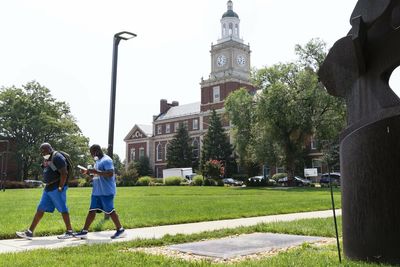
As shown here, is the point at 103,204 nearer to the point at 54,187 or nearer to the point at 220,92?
the point at 54,187

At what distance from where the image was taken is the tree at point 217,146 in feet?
222

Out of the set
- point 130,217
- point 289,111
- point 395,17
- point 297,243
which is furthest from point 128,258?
point 289,111

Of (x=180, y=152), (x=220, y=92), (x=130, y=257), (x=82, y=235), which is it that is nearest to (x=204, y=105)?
(x=220, y=92)

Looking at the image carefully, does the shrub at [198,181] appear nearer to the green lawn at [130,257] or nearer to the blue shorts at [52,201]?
the blue shorts at [52,201]

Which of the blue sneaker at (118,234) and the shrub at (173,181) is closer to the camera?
the blue sneaker at (118,234)

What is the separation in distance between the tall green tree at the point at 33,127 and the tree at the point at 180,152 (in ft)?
48.6

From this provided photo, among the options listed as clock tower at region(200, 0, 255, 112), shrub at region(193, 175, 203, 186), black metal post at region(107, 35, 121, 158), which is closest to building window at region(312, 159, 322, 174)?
clock tower at region(200, 0, 255, 112)

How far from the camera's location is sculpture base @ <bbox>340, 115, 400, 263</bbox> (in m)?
4.93

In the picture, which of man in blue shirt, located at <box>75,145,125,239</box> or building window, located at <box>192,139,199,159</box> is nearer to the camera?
man in blue shirt, located at <box>75,145,125,239</box>

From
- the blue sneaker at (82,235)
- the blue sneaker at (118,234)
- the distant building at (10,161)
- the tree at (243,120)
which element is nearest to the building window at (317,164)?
the tree at (243,120)

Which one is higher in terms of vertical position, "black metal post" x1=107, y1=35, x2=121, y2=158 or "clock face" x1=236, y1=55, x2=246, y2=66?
"clock face" x1=236, y1=55, x2=246, y2=66

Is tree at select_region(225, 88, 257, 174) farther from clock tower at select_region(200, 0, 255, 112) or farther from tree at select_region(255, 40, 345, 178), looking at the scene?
clock tower at select_region(200, 0, 255, 112)

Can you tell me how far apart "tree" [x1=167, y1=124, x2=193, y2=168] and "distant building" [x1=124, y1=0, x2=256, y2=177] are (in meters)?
4.84

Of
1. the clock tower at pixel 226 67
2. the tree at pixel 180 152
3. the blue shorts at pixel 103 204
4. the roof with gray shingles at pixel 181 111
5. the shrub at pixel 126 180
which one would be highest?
the clock tower at pixel 226 67
